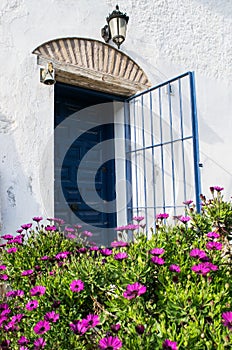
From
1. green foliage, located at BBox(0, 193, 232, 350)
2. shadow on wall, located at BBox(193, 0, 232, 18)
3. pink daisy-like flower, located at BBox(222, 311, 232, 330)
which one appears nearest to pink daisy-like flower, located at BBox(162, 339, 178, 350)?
green foliage, located at BBox(0, 193, 232, 350)

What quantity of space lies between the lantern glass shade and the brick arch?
0.52ft

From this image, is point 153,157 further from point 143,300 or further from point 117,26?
point 143,300

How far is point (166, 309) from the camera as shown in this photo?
113cm

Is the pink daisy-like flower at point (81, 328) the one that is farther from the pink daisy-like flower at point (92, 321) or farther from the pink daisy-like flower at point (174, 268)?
the pink daisy-like flower at point (174, 268)

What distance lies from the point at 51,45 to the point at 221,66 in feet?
8.80

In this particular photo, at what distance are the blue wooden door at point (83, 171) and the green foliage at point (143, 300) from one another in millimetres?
1711

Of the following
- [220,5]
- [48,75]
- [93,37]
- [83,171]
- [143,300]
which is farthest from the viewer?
[220,5]

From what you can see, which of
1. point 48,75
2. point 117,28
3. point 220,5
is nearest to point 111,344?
point 48,75

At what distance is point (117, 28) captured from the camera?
3.33 metres

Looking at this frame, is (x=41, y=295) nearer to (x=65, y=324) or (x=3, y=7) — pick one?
(x=65, y=324)

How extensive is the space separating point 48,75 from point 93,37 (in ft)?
2.65

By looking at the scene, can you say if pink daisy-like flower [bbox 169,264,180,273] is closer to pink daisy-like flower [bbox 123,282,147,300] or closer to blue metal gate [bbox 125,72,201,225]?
pink daisy-like flower [bbox 123,282,147,300]

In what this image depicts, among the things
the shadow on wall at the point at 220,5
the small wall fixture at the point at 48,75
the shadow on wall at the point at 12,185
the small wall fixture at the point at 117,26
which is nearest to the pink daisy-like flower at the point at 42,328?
the shadow on wall at the point at 12,185

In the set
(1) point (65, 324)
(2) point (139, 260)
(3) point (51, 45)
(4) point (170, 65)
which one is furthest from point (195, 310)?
(4) point (170, 65)
